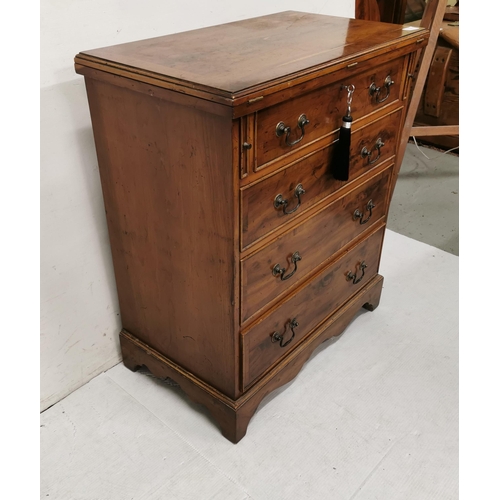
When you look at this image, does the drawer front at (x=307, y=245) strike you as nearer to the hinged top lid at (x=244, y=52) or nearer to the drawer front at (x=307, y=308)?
the drawer front at (x=307, y=308)

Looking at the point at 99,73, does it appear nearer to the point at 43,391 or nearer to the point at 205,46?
the point at 205,46

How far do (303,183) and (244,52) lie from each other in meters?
0.35

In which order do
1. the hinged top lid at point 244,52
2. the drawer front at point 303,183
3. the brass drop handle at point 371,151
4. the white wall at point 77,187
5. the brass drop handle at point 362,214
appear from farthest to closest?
the brass drop handle at point 362,214, the brass drop handle at point 371,151, the white wall at point 77,187, the drawer front at point 303,183, the hinged top lid at point 244,52

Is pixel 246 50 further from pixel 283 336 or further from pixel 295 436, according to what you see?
pixel 295 436

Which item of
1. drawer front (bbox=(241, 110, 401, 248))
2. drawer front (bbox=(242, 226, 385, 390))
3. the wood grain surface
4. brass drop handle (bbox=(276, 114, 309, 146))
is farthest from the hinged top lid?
drawer front (bbox=(242, 226, 385, 390))

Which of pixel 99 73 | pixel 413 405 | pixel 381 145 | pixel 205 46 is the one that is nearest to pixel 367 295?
pixel 413 405

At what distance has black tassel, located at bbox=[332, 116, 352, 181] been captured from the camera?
1.32 metres

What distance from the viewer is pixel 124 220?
1.44m

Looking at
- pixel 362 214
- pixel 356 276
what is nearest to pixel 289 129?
pixel 362 214

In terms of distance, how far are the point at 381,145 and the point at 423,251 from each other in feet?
3.19

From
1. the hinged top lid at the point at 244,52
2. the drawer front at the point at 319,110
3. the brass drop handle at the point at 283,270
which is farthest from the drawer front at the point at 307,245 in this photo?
the hinged top lid at the point at 244,52

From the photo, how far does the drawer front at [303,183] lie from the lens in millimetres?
1196

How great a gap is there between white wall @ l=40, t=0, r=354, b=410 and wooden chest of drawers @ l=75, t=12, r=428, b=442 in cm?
7

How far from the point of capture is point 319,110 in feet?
4.12
